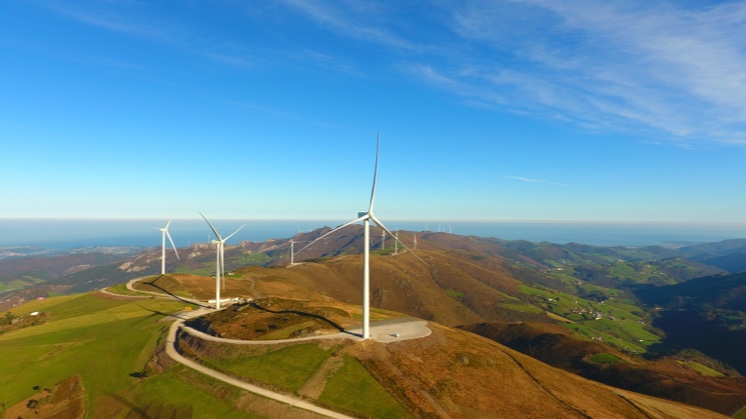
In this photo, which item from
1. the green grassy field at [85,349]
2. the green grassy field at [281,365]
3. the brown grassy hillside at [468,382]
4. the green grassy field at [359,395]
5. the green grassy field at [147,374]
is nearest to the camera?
the green grassy field at [359,395]

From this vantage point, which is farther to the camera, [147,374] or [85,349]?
[85,349]

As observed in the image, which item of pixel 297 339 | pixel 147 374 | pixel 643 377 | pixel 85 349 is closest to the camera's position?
pixel 147 374

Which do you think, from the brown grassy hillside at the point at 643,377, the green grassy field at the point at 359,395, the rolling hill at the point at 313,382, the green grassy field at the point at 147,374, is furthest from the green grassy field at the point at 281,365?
the brown grassy hillside at the point at 643,377

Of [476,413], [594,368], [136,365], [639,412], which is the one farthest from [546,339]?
[136,365]

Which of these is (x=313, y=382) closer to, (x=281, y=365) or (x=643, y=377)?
(x=281, y=365)

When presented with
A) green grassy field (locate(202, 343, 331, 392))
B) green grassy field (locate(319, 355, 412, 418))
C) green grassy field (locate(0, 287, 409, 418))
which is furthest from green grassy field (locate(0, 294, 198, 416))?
green grassy field (locate(319, 355, 412, 418))

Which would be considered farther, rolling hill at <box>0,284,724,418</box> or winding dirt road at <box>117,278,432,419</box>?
rolling hill at <box>0,284,724,418</box>

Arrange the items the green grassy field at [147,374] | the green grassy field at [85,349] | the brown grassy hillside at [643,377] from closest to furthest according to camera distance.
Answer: the green grassy field at [147,374] → the green grassy field at [85,349] → the brown grassy hillside at [643,377]

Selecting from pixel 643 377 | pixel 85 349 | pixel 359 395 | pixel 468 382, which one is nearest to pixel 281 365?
pixel 359 395

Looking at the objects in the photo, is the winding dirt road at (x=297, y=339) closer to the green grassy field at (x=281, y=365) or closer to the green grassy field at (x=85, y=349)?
the green grassy field at (x=281, y=365)

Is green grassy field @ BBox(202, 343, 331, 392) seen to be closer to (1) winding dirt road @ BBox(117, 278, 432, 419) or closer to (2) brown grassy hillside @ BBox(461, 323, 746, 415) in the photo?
(1) winding dirt road @ BBox(117, 278, 432, 419)

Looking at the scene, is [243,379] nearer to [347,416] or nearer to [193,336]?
[347,416]
